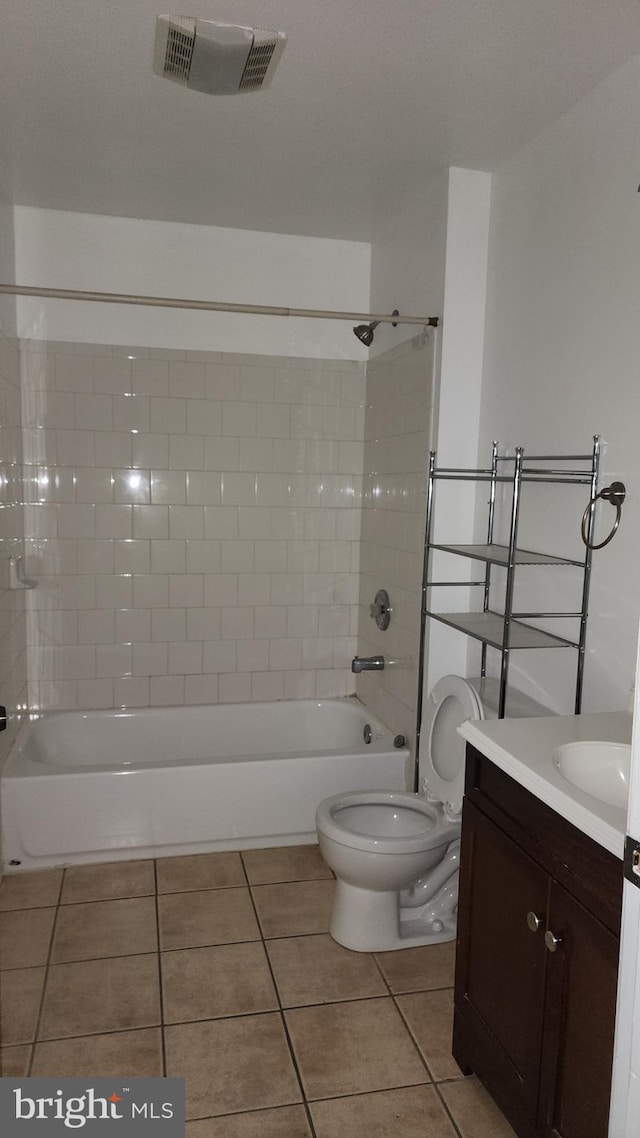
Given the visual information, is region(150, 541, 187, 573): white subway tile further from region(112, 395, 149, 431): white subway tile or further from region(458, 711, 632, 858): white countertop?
region(458, 711, 632, 858): white countertop

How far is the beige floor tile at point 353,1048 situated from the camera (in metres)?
1.99

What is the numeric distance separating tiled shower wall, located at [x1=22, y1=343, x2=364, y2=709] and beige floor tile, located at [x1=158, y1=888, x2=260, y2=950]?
41.8 inches

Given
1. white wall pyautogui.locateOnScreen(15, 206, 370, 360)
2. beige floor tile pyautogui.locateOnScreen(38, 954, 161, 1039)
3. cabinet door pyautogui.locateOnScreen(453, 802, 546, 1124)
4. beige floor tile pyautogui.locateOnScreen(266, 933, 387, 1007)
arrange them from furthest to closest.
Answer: white wall pyautogui.locateOnScreen(15, 206, 370, 360) → beige floor tile pyautogui.locateOnScreen(266, 933, 387, 1007) → beige floor tile pyautogui.locateOnScreen(38, 954, 161, 1039) → cabinet door pyautogui.locateOnScreen(453, 802, 546, 1124)

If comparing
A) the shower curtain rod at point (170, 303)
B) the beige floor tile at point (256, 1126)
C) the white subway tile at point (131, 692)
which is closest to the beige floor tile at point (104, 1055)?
the beige floor tile at point (256, 1126)

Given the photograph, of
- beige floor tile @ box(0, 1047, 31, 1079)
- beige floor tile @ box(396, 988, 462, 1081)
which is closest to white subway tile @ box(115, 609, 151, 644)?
beige floor tile @ box(0, 1047, 31, 1079)

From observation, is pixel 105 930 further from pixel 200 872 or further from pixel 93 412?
pixel 93 412

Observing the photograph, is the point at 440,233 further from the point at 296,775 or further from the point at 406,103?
the point at 296,775

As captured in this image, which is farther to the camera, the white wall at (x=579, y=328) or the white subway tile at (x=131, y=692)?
the white subway tile at (x=131, y=692)

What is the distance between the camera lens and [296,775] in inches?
125

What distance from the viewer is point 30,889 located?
113 inches

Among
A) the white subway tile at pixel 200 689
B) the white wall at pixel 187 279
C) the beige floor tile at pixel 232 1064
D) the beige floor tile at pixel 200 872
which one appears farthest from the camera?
the white subway tile at pixel 200 689

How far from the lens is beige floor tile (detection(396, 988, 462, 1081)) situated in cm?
205

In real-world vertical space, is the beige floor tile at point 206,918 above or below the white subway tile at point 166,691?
below

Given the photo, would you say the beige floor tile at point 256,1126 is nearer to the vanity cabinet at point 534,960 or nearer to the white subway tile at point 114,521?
the vanity cabinet at point 534,960
